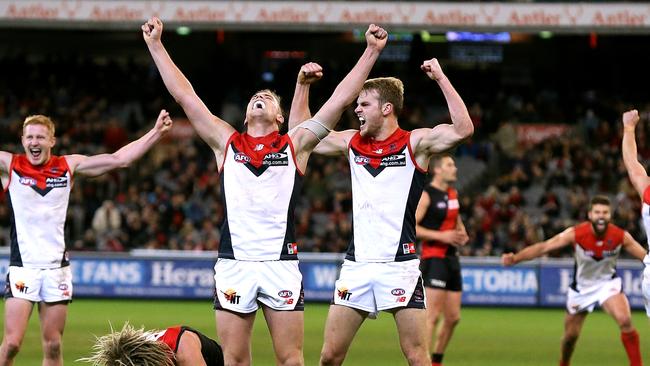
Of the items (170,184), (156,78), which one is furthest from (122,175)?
(156,78)

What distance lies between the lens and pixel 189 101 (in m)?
7.68

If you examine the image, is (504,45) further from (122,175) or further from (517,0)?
(122,175)

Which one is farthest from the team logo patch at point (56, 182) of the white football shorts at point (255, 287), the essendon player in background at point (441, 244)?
the essendon player in background at point (441, 244)

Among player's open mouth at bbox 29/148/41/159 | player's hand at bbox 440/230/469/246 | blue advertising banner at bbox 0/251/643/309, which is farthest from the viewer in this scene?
blue advertising banner at bbox 0/251/643/309

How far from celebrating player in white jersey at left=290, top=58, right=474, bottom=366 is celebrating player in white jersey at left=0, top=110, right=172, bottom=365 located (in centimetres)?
193

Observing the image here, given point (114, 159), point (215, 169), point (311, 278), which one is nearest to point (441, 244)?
point (114, 159)

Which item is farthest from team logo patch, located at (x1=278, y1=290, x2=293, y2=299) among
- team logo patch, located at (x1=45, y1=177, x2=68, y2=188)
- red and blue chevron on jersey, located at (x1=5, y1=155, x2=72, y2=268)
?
team logo patch, located at (x1=45, y1=177, x2=68, y2=188)

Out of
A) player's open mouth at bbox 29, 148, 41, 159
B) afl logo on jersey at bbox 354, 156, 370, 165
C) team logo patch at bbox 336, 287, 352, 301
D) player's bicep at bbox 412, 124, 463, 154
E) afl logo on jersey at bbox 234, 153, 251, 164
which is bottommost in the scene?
team logo patch at bbox 336, 287, 352, 301

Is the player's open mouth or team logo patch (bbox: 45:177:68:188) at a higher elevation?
the player's open mouth

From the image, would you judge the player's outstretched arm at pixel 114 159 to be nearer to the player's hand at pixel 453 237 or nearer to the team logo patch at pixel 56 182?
the team logo patch at pixel 56 182

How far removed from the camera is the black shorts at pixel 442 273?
1259cm

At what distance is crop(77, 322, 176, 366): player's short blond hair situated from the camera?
6062 mm

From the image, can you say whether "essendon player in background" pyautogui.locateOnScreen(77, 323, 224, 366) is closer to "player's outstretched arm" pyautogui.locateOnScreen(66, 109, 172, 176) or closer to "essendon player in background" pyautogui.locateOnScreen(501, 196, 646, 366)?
"player's outstretched arm" pyautogui.locateOnScreen(66, 109, 172, 176)

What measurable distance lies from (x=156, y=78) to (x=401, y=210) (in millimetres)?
24287
